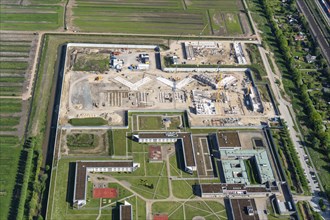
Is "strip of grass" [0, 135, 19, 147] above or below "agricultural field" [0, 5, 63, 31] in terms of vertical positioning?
below

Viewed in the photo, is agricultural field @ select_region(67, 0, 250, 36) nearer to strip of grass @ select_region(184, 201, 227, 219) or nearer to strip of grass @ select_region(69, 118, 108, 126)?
strip of grass @ select_region(69, 118, 108, 126)

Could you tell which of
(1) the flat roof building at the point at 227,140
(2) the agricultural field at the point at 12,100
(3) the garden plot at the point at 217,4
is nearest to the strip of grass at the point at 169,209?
(1) the flat roof building at the point at 227,140

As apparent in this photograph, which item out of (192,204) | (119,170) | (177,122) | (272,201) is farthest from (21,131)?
(272,201)

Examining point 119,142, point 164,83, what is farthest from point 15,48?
point 119,142

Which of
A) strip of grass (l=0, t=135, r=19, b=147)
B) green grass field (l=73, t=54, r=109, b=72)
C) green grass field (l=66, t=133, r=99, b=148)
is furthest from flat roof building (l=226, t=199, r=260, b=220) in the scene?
green grass field (l=73, t=54, r=109, b=72)

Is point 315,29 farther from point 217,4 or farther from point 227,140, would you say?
point 227,140

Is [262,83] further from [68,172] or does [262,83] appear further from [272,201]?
[68,172]
